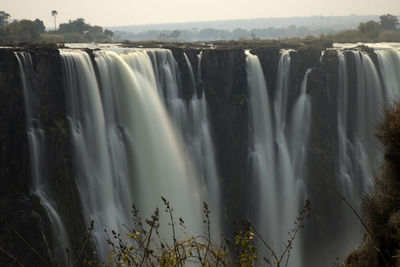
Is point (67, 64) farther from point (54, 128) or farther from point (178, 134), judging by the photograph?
point (178, 134)

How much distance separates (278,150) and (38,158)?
71.7ft

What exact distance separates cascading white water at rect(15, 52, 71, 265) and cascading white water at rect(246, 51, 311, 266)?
17.6m

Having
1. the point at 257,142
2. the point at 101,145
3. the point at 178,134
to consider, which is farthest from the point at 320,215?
the point at 101,145

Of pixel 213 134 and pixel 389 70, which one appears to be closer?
pixel 213 134

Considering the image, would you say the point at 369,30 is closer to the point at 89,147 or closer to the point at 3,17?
the point at 89,147

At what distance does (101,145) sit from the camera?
109 feet

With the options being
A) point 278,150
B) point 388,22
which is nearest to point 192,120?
point 278,150

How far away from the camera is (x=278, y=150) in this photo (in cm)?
4478

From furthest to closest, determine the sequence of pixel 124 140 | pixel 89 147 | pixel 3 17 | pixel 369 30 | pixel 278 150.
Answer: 1. pixel 3 17
2. pixel 369 30
3. pixel 278 150
4. pixel 124 140
5. pixel 89 147

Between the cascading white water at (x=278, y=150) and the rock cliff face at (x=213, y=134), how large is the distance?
28.4 inches

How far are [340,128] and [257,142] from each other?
9243 millimetres

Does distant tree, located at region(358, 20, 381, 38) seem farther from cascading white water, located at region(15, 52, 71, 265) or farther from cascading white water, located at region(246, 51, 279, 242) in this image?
cascading white water, located at region(15, 52, 71, 265)

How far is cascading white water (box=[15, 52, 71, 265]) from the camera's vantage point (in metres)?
28.9

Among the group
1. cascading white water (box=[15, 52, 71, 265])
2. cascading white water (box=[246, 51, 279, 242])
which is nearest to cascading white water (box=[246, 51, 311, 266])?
cascading white water (box=[246, 51, 279, 242])
